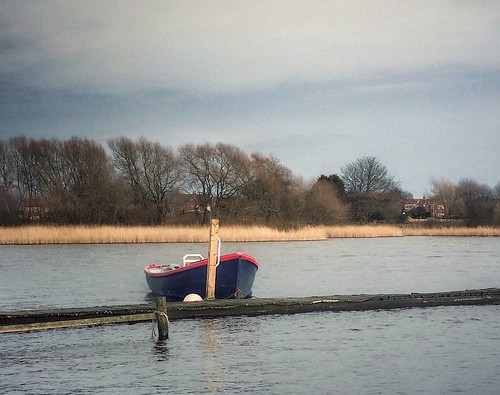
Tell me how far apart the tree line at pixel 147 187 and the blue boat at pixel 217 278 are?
36.3m

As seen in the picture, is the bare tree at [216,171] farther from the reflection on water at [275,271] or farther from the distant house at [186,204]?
the reflection on water at [275,271]

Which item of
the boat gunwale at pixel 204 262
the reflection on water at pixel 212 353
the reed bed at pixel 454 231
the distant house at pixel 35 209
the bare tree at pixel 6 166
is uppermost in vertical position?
the bare tree at pixel 6 166

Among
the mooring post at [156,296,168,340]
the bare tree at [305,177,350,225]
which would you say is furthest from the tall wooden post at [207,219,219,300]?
the bare tree at [305,177,350,225]

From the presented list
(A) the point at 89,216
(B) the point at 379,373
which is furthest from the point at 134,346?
(A) the point at 89,216

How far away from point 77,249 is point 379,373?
37.2 meters

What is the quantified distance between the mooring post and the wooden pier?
131 millimetres

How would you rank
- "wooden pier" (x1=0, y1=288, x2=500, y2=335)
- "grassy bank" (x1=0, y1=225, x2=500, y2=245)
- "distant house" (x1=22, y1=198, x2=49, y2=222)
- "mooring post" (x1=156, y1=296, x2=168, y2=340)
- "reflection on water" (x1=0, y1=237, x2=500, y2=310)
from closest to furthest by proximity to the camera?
"mooring post" (x1=156, y1=296, x2=168, y2=340) < "wooden pier" (x1=0, y1=288, x2=500, y2=335) < "reflection on water" (x1=0, y1=237, x2=500, y2=310) < "grassy bank" (x1=0, y1=225, x2=500, y2=245) < "distant house" (x1=22, y1=198, x2=49, y2=222)

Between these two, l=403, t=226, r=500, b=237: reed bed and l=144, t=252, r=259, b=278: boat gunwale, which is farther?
l=403, t=226, r=500, b=237: reed bed

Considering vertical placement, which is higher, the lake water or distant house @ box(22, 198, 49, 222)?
distant house @ box(22, 198, 49, 222)

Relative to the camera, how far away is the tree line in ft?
193

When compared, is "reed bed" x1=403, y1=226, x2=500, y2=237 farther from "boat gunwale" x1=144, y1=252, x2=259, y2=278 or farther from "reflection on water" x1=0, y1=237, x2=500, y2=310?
"boat gunwale" x1=144, y1=252, x2=259, y2=278

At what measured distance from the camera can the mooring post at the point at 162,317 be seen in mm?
14465

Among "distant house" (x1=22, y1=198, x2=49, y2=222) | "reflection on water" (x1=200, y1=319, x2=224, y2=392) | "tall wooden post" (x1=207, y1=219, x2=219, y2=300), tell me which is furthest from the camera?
"distant house" (x1=22, y1=198, x2=49, y2=222)

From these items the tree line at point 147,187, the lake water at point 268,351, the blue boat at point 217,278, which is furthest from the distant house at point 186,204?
the blue boat at point 217,278
